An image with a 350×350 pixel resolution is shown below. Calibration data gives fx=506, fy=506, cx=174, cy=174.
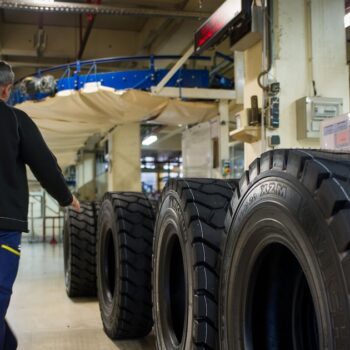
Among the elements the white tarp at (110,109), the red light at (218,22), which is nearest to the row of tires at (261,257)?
the red light at (218,22)

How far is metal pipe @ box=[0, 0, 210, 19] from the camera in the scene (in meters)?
5.84

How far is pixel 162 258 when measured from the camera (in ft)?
9.46

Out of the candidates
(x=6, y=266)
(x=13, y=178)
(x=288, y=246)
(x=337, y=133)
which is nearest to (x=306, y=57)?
(x=337, y=133)

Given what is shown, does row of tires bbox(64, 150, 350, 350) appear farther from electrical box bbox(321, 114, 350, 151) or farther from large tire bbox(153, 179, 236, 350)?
electrical box bbox(321, 114, 350, 151)

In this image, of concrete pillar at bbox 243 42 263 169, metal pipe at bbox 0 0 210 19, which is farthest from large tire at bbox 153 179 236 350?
metal pipe at bbox 0 0 210 19

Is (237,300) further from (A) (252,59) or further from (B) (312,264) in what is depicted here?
(A) (252,59)

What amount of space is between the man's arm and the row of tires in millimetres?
597

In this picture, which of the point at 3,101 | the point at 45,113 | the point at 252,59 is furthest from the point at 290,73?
the point at 45,113

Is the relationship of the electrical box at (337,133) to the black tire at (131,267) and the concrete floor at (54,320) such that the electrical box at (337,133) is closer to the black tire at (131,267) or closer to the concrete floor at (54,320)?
the black tire at (131,267)

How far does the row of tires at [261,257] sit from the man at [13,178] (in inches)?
26.4

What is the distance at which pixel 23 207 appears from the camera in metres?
2.51

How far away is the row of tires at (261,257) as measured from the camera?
1.25 meters

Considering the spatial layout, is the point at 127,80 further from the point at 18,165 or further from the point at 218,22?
the point at 18,165

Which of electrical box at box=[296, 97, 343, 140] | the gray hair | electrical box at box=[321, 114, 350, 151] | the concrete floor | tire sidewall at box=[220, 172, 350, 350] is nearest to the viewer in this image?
tire sidewall at box=[220, 172, 350, 350]
